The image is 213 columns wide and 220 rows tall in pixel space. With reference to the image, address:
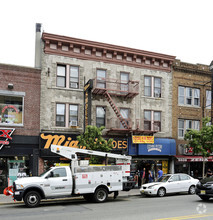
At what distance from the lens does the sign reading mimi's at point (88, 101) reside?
69.1 ft

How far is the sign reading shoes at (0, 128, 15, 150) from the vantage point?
19.6 metres

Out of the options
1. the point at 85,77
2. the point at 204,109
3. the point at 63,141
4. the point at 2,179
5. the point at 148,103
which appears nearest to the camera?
the point at 2,179

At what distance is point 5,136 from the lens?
1972cm

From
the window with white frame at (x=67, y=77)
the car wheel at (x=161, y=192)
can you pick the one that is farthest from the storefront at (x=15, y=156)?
the car wheel at (x=161, y=192)

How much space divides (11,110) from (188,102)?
15.4m

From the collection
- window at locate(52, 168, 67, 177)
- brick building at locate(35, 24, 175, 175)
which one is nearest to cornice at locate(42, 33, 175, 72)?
brick building at locate(35, 24, 175, 175)

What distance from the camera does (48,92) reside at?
21.7 meters

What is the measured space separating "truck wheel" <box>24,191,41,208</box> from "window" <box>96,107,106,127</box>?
10048 millimetres

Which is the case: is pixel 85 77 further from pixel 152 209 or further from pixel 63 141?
pixel 152 209

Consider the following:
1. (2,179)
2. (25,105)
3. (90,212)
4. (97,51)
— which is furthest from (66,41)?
(90,212)

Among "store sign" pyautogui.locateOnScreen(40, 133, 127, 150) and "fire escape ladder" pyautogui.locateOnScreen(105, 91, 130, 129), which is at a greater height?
"fire escape ladder" pyautogui.locateOnScreen(105, 91, 130, 129)

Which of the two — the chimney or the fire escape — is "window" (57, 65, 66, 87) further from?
the fire escape

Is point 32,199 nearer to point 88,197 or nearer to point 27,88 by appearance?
point 88,197

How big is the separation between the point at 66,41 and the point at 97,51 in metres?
2.75
